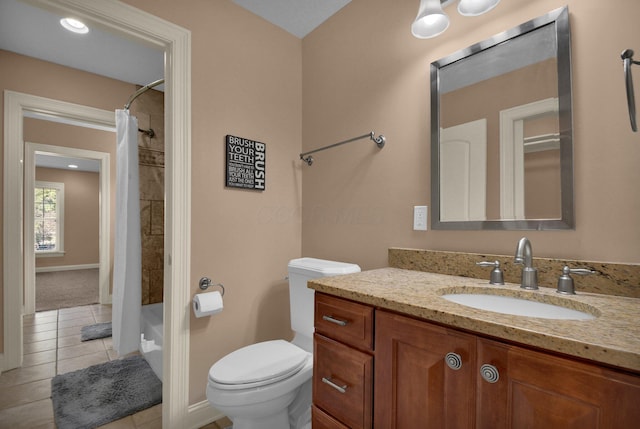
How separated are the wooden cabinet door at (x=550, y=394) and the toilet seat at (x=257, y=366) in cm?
90

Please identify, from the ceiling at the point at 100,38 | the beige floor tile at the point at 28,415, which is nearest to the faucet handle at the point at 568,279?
the ceiling at the point at 100,38

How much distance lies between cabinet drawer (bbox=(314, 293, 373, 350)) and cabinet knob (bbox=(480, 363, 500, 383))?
1.08ft

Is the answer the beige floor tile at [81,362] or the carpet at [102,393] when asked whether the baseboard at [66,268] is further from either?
the carpet at [102,393]

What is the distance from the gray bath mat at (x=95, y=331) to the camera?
9.26ft

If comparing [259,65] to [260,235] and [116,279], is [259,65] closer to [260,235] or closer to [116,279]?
[260,235]

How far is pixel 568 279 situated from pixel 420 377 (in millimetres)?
620

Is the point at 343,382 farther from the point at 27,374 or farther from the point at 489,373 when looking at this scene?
the point at 27,374

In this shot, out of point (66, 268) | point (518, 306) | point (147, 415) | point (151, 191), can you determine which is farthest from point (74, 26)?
point (66, 268)

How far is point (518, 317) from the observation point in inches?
26.9

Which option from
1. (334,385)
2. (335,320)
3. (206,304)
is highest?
(335,320)

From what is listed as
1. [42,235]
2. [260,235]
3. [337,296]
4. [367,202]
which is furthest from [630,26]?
[42,235]

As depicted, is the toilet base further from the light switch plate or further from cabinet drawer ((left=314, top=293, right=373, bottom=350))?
the light switch plate

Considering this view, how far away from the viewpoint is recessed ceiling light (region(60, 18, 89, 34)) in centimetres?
202

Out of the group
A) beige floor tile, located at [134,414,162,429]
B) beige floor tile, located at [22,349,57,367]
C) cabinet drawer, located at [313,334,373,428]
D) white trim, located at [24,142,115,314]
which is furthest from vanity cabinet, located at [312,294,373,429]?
white trim, located at [24,142,115,314]
